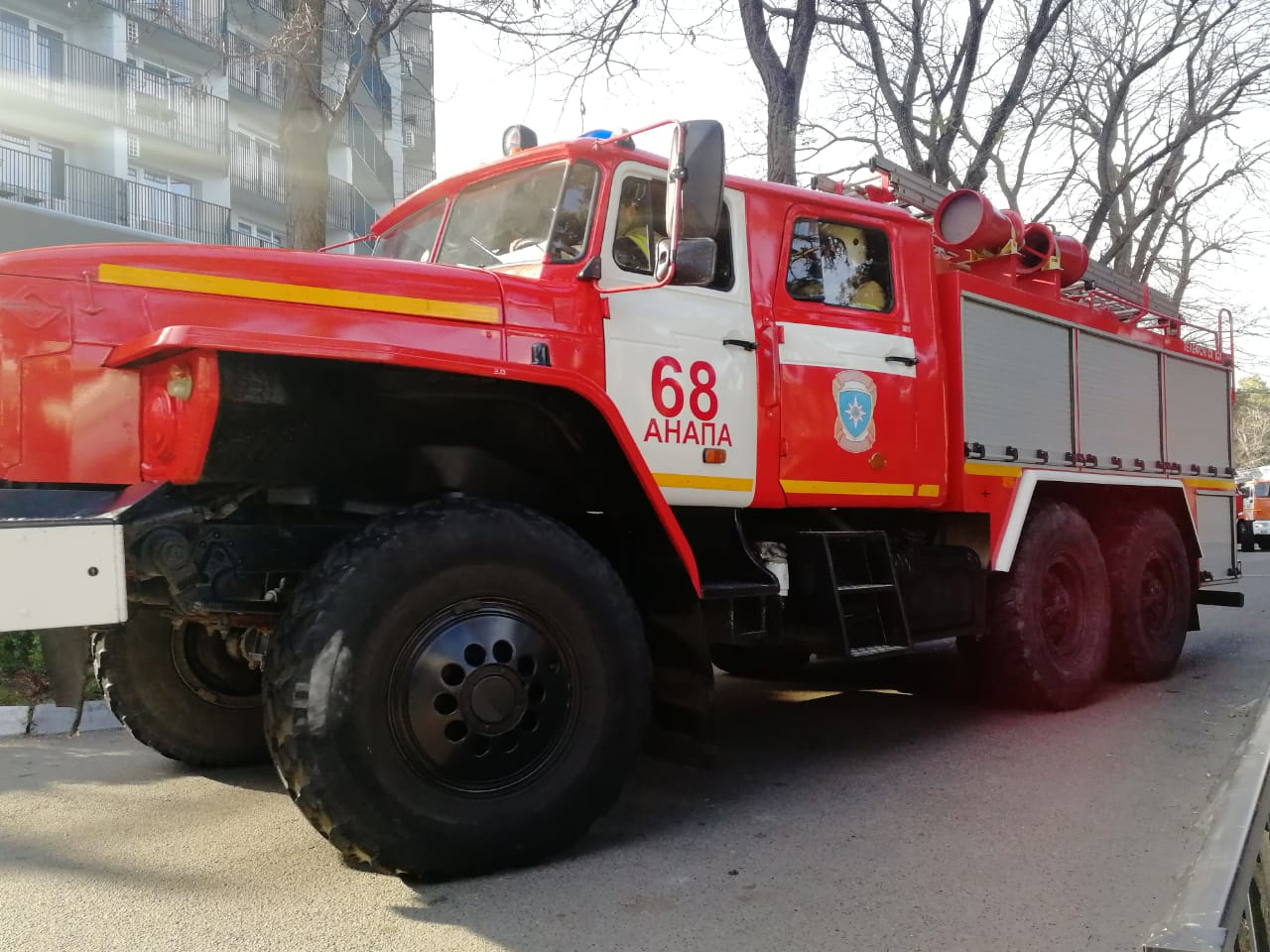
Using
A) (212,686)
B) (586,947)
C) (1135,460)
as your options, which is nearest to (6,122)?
(212,686)

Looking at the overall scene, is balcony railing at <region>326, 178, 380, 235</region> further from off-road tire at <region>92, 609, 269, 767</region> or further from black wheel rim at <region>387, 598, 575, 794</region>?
black wheel rim at <region>387, 598, 575, 794</region>

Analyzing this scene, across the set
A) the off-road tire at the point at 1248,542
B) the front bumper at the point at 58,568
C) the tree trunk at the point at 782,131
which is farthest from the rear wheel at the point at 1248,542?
the front bumper at the point at 58,568

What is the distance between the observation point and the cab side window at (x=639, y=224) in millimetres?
4258

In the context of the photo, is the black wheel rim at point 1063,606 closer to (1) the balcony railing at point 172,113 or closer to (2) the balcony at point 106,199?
(2) the balcony at point 106,199

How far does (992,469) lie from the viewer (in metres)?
5.78

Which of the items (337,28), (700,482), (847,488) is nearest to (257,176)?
(337,28)

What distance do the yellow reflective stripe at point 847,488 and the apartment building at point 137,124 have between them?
13.2 meters

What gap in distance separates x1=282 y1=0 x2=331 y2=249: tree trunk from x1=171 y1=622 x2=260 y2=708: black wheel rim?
16.5 ft

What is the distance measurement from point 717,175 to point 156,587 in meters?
2.28

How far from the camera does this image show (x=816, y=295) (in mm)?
4988

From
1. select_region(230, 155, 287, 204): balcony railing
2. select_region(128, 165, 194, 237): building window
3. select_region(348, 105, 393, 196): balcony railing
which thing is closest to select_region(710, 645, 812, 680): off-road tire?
select_region(128, 165, 194, 237): building window

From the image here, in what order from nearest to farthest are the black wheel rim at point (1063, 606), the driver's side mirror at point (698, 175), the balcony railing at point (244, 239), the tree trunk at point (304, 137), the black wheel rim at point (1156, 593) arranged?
the driver's side mirror at point (698, 175) → the black wheel rim at point (1063, 606) → the black wheel rim at point (1156, 593) → the tree trunk at point (304, 137) → the balcony railing at point (244, 239)

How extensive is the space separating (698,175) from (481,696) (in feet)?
6.17

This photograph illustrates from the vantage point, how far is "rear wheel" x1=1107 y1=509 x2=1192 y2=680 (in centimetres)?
694
